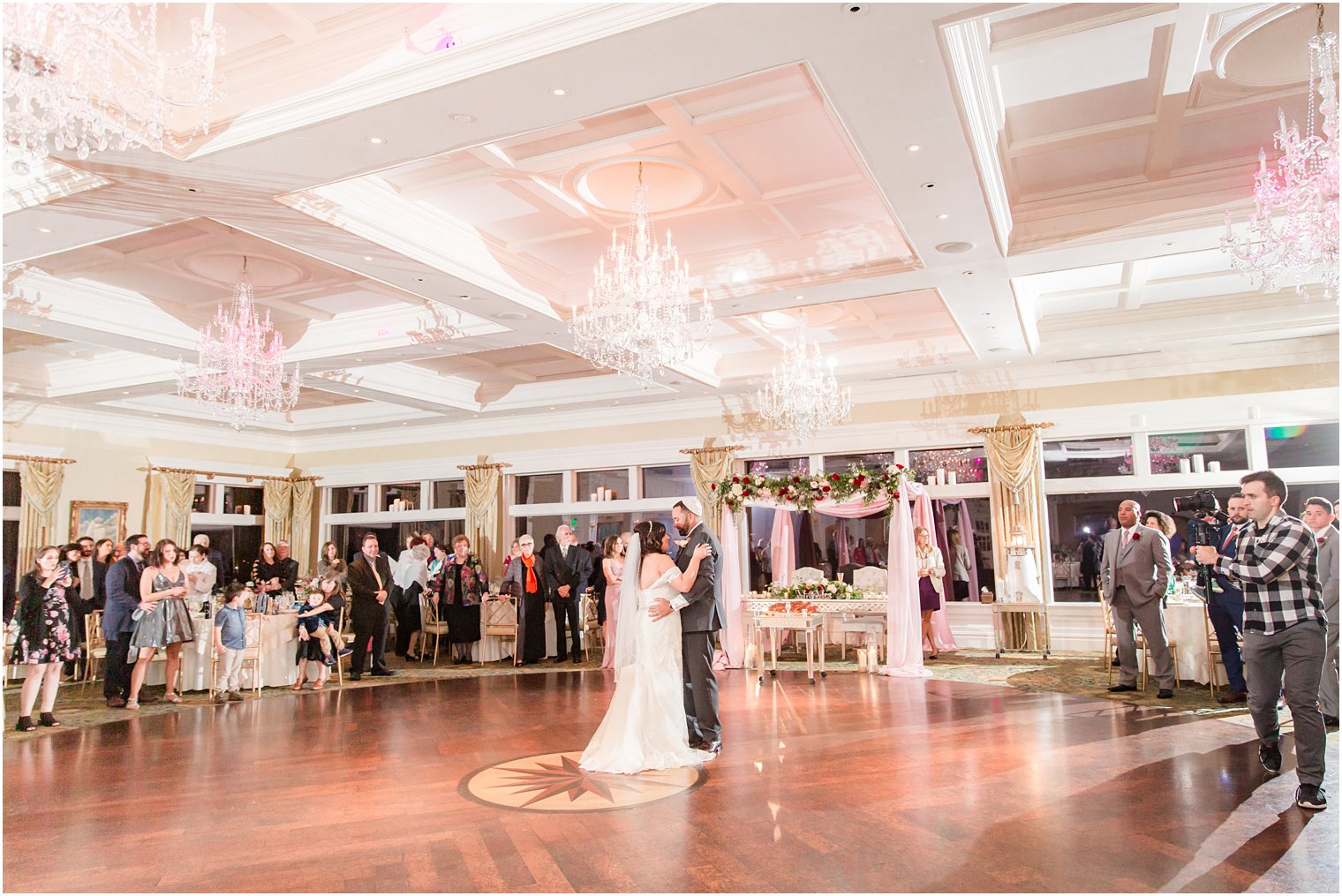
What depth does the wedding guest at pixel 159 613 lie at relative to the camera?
784 centimetres

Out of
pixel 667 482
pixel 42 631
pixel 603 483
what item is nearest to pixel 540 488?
pixel 603 483

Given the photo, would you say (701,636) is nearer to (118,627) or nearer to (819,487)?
(819,487)

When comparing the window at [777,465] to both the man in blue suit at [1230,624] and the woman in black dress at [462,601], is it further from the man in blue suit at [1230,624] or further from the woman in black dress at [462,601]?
the man in blue suit at [1230,624]

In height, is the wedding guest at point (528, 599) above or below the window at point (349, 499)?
below

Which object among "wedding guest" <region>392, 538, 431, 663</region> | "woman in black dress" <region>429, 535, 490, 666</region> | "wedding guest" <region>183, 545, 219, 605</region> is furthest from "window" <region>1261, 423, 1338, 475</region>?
"wedding guest" <region>183, 545, 219, 605</region>

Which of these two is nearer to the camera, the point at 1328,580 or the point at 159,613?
the point at 1328,580

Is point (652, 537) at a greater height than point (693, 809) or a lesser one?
greater

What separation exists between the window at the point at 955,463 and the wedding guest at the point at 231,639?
8.27 meters

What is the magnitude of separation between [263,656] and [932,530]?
768 centimetres

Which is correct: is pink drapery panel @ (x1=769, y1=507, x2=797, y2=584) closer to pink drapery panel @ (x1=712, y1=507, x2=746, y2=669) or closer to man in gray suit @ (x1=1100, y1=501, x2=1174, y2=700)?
pink drapery panel @ (x1=712, y1=507, x2=746, y2=669)

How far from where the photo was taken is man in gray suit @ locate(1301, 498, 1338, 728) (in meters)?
5.47

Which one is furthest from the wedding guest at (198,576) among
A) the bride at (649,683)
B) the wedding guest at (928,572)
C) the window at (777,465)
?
the wedding guest at (928,572)

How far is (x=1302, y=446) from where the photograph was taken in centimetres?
987

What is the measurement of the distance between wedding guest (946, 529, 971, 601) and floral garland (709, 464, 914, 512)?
6.36ft
